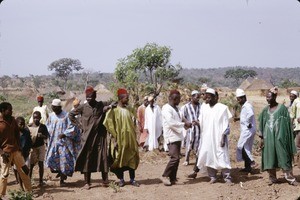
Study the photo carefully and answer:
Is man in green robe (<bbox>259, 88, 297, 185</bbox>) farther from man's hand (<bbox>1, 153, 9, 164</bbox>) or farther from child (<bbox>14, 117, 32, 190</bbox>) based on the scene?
man's hand (<bbox>1, 153, 9, 164</bbox>)

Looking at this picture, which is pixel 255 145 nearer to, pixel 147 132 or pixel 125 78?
pixel 147 132

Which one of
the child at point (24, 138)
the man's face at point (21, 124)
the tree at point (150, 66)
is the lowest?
the child at point (24, 138)

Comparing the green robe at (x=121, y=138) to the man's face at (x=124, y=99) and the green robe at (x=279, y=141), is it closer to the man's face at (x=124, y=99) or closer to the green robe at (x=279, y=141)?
the man's face at (x=124, y=99)

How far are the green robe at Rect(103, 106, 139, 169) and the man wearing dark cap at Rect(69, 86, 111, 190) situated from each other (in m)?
0.16

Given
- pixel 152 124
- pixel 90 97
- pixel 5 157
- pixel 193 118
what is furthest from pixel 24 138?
pixel 152 124

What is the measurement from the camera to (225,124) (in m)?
7.76

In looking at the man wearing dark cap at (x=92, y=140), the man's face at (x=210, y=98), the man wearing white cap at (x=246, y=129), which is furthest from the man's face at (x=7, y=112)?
the man wearing white cap at (x=246, y=129)

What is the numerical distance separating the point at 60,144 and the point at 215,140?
2.85 metres

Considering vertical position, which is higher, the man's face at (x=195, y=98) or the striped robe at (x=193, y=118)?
the man's face at (x=195, y=98)

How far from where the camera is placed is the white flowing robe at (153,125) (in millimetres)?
12609

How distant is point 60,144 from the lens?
8047mm

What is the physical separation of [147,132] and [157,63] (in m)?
11.4

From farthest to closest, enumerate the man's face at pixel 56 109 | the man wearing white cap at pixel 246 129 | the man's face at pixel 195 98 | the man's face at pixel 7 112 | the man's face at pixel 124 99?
the man's face at pixel 195 98 → the man wearing white cap at pixel 246 129 → the man's face at pixel 56 109 → the man's face at pixel 124 99 → the man's face at pixel 7 112

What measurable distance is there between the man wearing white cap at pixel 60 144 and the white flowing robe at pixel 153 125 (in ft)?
15.5
